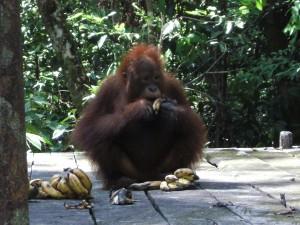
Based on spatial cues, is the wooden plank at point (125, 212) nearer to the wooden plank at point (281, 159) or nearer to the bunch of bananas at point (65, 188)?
the bunch of bananas at point (65, 188)

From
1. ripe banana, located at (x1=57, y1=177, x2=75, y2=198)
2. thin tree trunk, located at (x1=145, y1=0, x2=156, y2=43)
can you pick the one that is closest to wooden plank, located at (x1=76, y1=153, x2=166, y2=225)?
ripe banana, located at (x1=57, y1=177, x2=75, y2=198)

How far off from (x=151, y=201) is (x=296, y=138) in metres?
5.12

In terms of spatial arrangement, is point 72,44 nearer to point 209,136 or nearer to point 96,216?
point 209,136

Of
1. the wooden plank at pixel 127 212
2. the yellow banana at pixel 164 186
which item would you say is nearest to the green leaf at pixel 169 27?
the yellow banana at pixel 164 186

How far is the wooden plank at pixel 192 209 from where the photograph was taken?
11.1ft

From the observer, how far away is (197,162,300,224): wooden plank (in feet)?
11.3

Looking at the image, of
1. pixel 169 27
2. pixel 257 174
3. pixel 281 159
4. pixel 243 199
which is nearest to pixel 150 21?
pixel 169 27

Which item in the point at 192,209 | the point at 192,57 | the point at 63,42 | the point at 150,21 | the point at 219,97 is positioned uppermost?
the point at 150,21

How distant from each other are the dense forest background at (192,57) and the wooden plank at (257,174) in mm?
Answer: 1612

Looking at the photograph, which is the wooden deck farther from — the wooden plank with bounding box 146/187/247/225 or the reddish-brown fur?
the reddish-brown fur

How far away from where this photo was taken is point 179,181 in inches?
176

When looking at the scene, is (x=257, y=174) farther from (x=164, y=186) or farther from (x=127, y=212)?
(x=127, y=212)

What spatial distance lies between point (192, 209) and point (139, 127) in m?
1.08

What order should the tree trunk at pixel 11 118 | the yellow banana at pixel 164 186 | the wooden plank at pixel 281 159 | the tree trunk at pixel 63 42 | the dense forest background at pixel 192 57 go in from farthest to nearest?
the dense forest background at pixel 192 57 < the tree trunk at pixel 63 42 < the wooden plank at pixel 281 159 < the yellow banana at pixel 164 186 < the tree trunk at pixel 11 118
